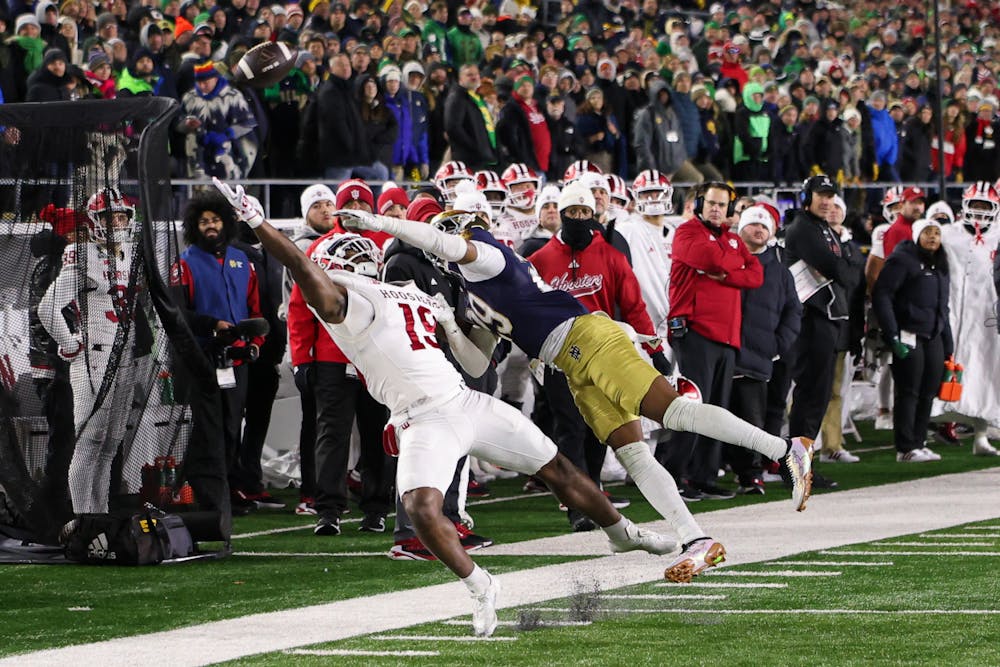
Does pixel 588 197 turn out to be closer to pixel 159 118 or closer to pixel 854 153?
pixel 159 118

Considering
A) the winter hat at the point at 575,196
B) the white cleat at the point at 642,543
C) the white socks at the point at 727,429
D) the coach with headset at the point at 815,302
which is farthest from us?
the coach with headset at the point at 815,302

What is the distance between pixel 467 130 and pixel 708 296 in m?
6.20

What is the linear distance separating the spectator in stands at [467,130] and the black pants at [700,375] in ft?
19.1

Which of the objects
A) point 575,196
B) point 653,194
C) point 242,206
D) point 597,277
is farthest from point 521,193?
point 242,206

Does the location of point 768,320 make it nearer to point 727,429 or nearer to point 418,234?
point 727,429

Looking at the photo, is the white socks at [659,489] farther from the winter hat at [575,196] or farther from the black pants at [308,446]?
the black pants at [308,446]

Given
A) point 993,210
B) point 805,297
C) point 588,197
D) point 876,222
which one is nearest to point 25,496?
point 588,197

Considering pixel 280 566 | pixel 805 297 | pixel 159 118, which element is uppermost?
pixel 159 118

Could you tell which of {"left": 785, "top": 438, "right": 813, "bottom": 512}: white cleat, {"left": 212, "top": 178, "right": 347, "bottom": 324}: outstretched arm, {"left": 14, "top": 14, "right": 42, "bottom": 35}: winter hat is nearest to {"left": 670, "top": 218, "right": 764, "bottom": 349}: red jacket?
{"left": 785, "top": 438, "right": 813, "bottom": 512}: white cleat

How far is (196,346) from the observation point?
29.9ft

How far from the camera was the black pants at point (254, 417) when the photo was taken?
11.6 m

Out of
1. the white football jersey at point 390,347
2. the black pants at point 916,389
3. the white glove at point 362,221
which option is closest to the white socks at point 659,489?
the white football jersey at point 390,347

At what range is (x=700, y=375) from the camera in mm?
11258

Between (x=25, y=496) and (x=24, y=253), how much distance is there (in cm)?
121
